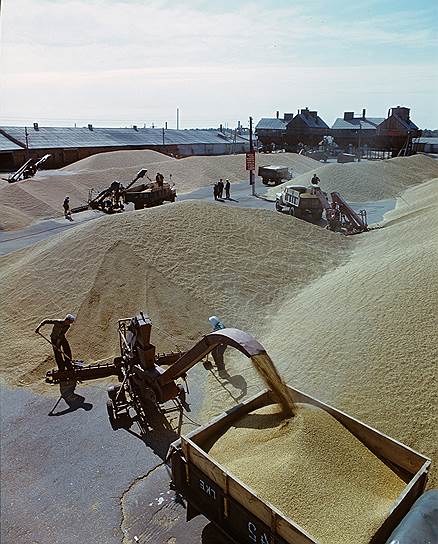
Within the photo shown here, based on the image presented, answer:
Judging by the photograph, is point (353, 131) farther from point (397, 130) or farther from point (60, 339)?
point (60, 339)

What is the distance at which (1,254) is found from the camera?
677 inches

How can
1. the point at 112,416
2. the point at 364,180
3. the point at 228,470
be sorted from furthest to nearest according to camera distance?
the point at 364,180 → the point at 112,416 → the point at 228,470

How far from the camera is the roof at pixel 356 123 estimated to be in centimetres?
5975

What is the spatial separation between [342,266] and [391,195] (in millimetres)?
18963

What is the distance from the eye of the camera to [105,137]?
161ft

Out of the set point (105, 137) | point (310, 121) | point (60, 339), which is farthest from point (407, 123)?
point (60, 339)

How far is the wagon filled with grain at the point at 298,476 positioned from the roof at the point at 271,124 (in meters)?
59.7

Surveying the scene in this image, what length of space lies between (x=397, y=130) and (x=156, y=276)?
50.1 metres

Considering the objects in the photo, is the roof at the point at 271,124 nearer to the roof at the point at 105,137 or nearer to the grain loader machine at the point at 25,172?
the roof at the point at 105,137

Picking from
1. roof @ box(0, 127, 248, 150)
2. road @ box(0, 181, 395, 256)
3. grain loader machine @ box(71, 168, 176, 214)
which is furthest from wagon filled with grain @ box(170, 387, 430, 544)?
roof @ box(0, 127, 248, 150)

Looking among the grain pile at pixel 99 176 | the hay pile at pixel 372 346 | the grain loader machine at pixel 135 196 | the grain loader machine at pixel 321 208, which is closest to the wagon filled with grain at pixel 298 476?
the hay pile at pixel 372 346

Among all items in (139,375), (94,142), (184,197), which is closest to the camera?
(139,375)

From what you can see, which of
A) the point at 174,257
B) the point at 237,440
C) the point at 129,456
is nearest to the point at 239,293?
the point at 174,257

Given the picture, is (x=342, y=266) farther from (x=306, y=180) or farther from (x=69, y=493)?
(x=306, y=180)
